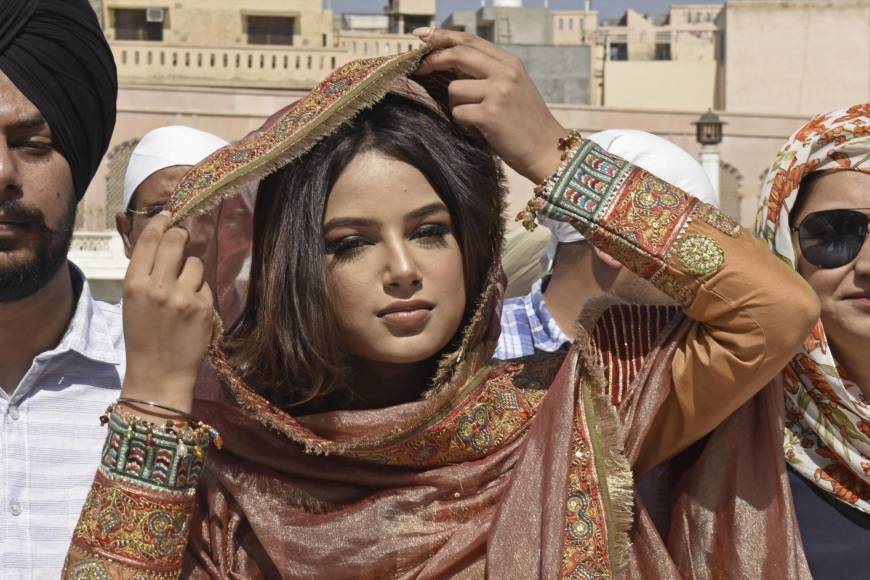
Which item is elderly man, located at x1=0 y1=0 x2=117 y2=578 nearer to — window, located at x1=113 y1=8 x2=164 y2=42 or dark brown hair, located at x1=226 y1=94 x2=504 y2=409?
dark brown hair, located at x1=226 y1=94 x2=504 y2=409

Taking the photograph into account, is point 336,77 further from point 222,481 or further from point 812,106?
point 812,106

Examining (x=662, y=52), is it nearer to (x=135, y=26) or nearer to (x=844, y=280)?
(x=135, y=26)

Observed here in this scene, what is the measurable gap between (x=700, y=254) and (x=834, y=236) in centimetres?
53

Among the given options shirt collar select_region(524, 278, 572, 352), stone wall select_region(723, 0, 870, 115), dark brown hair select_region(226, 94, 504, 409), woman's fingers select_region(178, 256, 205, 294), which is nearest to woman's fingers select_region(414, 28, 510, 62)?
dark brown hair select_region(226, 94, 504, 409)

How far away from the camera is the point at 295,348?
2.04 meters

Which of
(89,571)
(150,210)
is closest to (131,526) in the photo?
(89,571)

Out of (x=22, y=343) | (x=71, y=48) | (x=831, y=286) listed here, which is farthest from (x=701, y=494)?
(x=71, y=48)

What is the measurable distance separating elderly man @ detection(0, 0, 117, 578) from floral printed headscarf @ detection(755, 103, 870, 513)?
1325 mm

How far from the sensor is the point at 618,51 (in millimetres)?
29938

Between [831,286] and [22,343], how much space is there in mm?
1529

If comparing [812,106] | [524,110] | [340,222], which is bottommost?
[812,106]

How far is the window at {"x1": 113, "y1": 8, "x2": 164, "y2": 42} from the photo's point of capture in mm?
26281

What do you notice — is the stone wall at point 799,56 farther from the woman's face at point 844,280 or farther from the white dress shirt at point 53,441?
the white dress shirt at point 53,441

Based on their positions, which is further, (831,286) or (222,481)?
(831,286)
